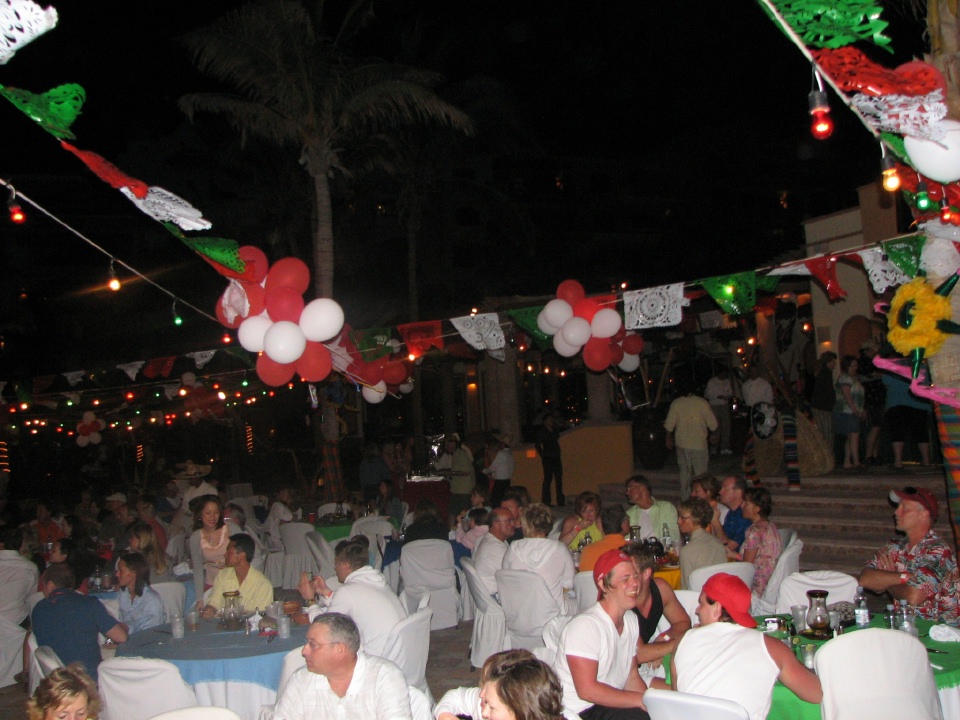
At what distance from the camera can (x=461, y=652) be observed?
23.6 ft

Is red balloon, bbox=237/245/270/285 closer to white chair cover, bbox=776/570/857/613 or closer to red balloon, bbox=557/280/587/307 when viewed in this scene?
red balloon, bbox=557/280/587/307

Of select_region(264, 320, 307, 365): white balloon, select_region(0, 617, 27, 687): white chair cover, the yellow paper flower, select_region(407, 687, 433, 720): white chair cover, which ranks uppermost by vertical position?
select_region(264, 320, 307, 365): white balloon

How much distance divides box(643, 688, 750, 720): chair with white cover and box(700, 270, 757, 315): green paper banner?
194 inches

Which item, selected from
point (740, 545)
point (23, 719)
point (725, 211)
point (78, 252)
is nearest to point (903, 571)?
point (740, 545)

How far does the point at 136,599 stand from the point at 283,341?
2.16 meters

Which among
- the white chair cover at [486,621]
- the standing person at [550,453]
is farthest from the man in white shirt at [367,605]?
the standing person at [550,453]

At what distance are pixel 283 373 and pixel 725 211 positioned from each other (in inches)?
727

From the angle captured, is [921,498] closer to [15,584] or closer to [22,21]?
[22,21]

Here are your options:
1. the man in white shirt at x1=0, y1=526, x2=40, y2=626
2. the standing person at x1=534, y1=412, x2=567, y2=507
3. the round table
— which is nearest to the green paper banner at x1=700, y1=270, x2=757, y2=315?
the round table

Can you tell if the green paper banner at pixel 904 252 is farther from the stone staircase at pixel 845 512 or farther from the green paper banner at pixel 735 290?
the stone staircase at pixel 845 512

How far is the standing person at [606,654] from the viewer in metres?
3.61

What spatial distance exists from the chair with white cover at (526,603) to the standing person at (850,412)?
269 inches

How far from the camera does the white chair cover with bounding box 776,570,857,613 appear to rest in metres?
4.98

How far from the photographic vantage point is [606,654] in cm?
373
